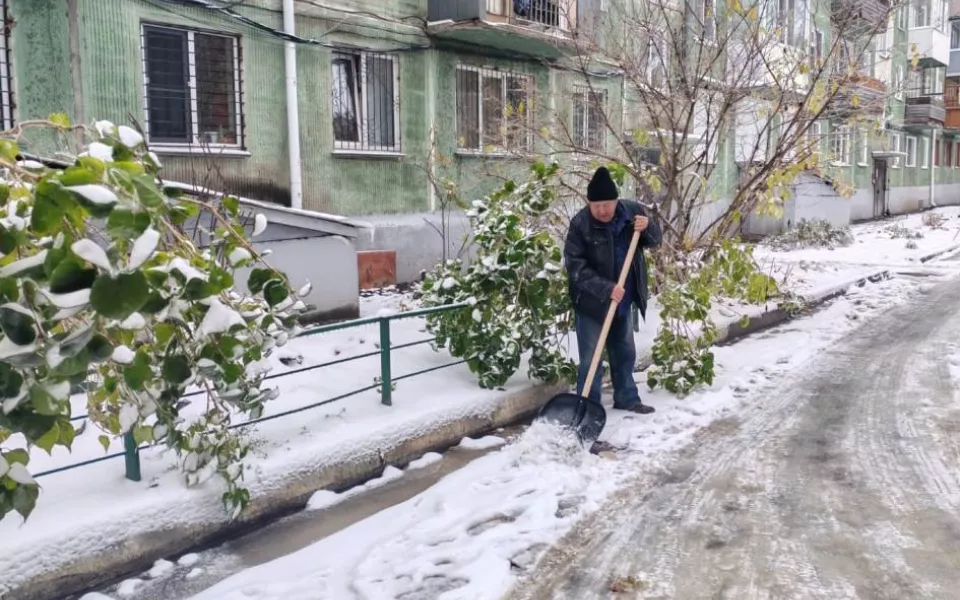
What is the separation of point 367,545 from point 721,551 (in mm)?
1652

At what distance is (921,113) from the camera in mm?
32406

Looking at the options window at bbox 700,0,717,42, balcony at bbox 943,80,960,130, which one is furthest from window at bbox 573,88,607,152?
balcony at bbox 943,80,960,130

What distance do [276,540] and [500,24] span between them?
1030 cm

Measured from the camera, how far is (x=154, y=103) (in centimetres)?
1000

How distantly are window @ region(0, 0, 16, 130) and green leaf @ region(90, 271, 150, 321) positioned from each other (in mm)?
7902

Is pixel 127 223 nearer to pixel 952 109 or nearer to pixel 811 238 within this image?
pixel 811 238

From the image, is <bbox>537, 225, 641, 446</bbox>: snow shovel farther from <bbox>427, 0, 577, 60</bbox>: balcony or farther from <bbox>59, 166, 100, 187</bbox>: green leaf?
<bbox>427, 0, 577, 60</bbox>: balcony

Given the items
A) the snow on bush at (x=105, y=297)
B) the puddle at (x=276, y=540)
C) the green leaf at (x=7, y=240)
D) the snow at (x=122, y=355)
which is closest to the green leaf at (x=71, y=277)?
the snow on bush at (x=105, y=297)

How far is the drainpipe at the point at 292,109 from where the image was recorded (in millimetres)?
11133

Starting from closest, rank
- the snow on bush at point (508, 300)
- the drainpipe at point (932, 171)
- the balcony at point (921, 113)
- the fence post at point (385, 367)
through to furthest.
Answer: the fence post at point (385, 367) < the snow on bush at point (508, 300) < the balcony at point (921, 113) < the drainpipe at point (932, 171)

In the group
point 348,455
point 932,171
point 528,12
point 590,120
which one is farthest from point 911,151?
point 348,455

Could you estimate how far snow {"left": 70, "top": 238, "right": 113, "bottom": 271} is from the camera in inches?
76.8

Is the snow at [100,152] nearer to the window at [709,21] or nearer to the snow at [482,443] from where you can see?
the snow at [482,443]

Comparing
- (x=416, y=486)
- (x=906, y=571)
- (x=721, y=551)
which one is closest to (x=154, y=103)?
(x=416, y=486)
